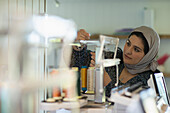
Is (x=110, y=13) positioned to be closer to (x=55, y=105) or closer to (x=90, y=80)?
(x=90, y=80)

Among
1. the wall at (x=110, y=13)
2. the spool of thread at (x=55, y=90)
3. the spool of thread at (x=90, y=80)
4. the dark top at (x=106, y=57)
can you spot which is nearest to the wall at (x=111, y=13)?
the wall at (x=110, y=13)

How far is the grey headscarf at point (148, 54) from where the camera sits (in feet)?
5.26

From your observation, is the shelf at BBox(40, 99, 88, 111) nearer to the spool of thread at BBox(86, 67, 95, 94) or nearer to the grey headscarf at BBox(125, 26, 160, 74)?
the spool of thread at BBox(86, 67, 95, 94)

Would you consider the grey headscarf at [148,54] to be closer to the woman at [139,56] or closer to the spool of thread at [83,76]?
the woman at [139,56]

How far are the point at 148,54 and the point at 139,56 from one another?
0.07m

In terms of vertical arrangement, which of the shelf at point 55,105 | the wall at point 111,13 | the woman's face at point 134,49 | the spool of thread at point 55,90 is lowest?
the shelf at point 55,105

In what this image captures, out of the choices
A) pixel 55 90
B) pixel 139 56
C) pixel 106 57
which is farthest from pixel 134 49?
pixel 55 90

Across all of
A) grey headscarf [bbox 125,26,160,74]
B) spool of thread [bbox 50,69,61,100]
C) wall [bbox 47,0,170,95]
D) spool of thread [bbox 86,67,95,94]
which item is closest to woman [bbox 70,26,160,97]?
grey headscarf [bbox 125,26,160,74]

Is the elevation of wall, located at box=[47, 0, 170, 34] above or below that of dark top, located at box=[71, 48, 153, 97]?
above

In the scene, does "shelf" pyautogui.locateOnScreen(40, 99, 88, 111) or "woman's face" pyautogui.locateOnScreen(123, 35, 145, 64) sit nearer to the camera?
"shelf" pyautogui.locateOnScreen(40, 99, 88, 111)

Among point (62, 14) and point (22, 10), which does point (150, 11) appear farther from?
point (22, 10)

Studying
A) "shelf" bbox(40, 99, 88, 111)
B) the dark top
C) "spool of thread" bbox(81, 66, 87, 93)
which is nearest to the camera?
"shelf" bbox(40, 99, 88, 111)

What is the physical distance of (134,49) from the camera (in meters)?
1.61

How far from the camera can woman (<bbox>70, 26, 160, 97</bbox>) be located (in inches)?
62.8
